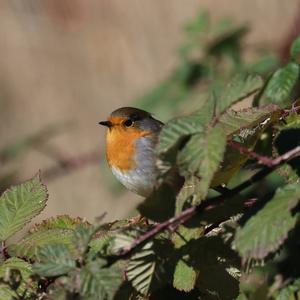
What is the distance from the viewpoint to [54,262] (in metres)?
1.17

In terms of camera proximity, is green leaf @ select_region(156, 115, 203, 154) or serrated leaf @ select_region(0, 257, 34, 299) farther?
serrated leaf @ select_region(0, 257, 34, 299)

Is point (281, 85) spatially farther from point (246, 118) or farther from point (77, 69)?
point (77, 69)

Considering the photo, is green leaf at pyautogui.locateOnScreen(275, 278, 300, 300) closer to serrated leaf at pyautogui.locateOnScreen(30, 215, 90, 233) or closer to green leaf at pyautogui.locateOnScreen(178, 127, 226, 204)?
green leaf at pyautogui.locateOnScreen(178, 127, 226, 204)

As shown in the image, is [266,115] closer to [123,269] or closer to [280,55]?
[123,269]

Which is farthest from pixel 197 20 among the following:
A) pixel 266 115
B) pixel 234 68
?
pixel 266 115

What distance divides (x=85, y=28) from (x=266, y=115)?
7319 mm

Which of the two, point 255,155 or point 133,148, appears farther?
point 133,148

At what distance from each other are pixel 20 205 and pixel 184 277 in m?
0.35

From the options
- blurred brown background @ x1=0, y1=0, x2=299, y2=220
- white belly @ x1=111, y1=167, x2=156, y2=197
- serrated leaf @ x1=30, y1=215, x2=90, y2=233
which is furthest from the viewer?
blurred brown background @ x1=0, y1=0, x2=299, y2=220

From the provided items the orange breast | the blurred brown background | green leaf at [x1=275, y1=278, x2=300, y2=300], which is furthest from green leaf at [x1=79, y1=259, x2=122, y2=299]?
the blurred brown background

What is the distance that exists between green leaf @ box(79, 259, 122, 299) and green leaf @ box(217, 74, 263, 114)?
0.88 feet

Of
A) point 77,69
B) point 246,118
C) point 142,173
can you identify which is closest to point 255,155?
point 246,118

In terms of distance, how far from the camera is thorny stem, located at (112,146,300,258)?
1.17 metres

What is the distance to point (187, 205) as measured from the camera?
124cm
